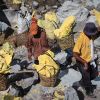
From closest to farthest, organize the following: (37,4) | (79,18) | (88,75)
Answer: (88,75), (79,18), (37,4)

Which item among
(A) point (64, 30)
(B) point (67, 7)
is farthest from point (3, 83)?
(B) point (67, 7)

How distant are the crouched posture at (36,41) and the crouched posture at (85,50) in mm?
974

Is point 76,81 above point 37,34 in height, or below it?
below

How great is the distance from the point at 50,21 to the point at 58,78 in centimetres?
226

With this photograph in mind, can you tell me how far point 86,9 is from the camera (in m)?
11.0

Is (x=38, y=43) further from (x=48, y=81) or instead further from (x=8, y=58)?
(x=48, y=81)

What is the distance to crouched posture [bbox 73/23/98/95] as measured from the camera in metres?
6.99

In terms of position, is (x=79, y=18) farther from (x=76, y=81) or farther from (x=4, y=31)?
(x=76, y=81)

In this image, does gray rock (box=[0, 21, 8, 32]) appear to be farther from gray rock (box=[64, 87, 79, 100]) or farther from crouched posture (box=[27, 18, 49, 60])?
gray rock (box=[64, 87, 79, 100])

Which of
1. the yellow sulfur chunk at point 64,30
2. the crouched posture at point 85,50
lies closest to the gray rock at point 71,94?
the crouched posture at point 85,50

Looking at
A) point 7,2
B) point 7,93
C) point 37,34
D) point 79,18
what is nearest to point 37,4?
point 7,2

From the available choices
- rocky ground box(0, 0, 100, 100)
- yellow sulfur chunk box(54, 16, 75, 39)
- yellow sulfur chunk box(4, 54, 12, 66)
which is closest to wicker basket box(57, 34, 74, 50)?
yellow sulfur chunk box(54, 16, 75, 39)

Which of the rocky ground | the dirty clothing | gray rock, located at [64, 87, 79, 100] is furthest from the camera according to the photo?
the rocky ground

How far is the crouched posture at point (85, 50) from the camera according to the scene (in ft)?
22.9
